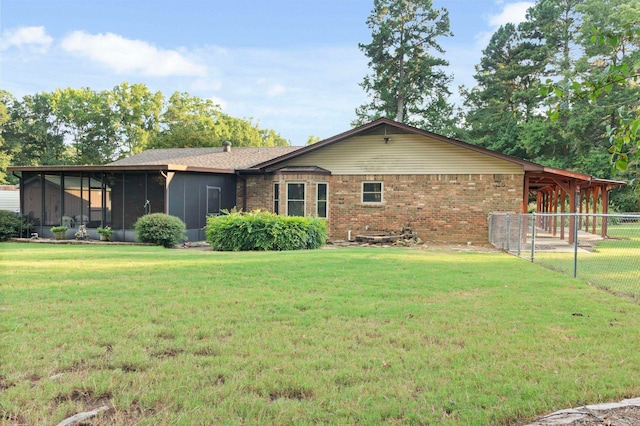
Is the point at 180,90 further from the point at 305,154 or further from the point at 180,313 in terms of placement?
the point at 180,313

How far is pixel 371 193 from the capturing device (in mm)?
17281

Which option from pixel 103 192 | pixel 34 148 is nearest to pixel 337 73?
→ pixel 103 192

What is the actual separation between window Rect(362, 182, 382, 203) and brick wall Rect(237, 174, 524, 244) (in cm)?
16

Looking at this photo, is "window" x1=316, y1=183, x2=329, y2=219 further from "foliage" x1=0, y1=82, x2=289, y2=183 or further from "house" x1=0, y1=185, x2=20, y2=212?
"foliage" x1=0, y1=82, x2=289, y2=183

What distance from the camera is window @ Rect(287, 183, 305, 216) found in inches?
685

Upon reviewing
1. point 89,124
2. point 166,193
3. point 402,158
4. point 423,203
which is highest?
point 89,124

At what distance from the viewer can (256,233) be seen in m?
13.7

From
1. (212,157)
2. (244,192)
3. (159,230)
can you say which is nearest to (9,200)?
(212,157)

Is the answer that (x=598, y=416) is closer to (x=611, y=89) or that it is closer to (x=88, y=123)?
(x=611, y=89)

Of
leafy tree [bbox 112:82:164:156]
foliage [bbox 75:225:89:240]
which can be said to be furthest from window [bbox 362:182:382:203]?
leafy tree [bbox 112:82:164:156]

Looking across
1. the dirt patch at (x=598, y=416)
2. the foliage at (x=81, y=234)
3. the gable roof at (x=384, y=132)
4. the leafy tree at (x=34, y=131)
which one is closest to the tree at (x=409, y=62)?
the gable roof at (x=384, y=132)

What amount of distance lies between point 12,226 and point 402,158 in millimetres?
14777

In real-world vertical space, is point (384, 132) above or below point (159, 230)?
above

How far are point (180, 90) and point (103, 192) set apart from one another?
98.1ft
